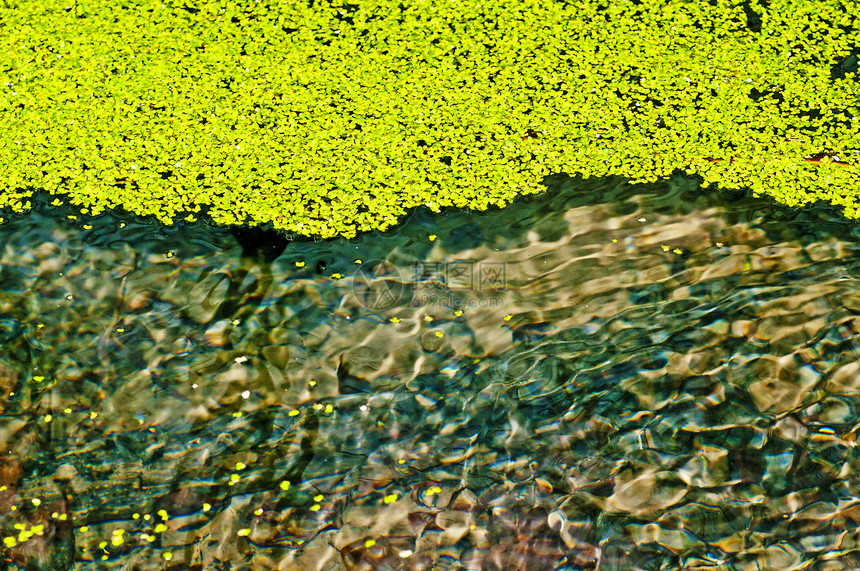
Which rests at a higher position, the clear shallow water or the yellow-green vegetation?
the yellow-green vegetation

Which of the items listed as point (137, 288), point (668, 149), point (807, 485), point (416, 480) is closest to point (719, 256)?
point (668, 149)

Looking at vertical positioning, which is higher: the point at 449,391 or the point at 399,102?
the point at 399,102

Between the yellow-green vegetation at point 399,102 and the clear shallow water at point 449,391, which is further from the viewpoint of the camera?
the yellow-green vegetation at point 399,102

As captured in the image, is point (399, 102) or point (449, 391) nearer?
point (449, 391)

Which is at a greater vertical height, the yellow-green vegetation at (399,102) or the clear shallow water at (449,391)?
the yellow-green vegetation at (399,102)

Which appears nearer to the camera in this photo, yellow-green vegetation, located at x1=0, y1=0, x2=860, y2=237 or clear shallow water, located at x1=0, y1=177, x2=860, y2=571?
clear shallow water, located at x1=0, y1=177, x2=860, y2=571
